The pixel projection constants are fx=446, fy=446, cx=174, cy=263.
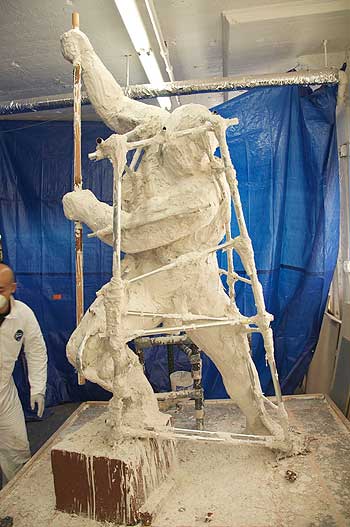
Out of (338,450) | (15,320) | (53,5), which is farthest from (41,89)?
(338,450)

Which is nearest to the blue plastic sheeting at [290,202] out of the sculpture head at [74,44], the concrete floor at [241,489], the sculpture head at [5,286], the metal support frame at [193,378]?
the metal support frame at [193,378]

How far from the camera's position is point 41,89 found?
4.19m

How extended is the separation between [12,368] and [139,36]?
93.9 inches

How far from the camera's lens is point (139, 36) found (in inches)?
116

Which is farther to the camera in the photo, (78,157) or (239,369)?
(239,369)

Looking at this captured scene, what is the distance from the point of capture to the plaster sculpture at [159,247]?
2352mm

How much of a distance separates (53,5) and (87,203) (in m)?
1.39

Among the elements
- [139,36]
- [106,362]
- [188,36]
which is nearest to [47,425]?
[106,362]

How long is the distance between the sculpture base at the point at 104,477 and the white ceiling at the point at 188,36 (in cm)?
262

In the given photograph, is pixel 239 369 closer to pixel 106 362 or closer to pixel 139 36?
pixel 106 362

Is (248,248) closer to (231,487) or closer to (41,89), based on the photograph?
(231,487)

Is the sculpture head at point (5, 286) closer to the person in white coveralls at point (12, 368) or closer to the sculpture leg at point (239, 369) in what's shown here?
the person in white coveralls at point (12, 368)

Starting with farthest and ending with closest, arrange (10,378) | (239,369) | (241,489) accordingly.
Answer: (10,378) → (239,369) → (241,489)

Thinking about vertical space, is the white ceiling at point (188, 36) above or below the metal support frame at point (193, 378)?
above
